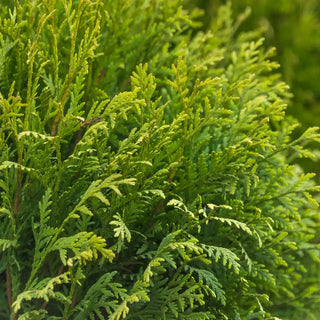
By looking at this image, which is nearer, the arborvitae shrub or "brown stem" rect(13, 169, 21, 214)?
the arborvitae shrub

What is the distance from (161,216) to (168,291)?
1.39ft

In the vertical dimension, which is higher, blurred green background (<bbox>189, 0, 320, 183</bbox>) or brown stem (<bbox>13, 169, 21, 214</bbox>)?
blurred green background (<bbox>189, 0, 320, 183</bbox>)

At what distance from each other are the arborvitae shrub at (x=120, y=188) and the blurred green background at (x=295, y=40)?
12.2 ft

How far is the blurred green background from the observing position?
253 inches

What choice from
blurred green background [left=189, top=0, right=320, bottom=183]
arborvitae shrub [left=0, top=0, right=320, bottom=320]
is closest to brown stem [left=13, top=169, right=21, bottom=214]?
arborvitae shrub [left=0, top=0, right=320, bottom=320]

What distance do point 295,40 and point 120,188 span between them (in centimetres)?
518

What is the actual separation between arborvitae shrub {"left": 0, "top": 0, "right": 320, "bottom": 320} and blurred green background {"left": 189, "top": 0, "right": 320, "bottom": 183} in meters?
3.72

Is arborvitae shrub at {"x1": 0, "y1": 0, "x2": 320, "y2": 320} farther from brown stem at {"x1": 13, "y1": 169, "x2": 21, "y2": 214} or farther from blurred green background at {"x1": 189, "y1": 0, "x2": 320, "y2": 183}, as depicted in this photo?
blurred green background at {"x1": 189, "y1": 0, "x2": 320, "y2": 183}

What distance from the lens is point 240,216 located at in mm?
2469

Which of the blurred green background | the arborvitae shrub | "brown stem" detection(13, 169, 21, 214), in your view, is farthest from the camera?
the blurred green background

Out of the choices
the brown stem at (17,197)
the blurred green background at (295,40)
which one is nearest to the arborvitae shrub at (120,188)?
the brown stem at (17,197)

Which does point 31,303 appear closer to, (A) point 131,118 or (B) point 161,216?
(B) point 161,216

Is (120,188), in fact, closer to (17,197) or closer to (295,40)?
(17,197)

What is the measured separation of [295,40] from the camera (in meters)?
6.64
